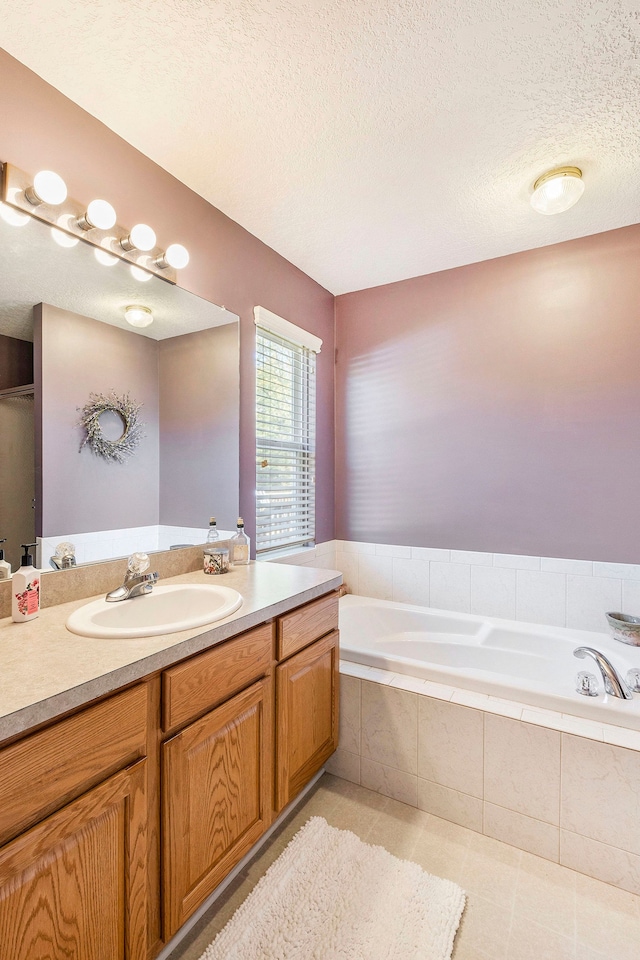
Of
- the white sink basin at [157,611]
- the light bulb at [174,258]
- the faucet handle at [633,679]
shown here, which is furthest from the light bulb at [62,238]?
the faucet handle at [633,679]

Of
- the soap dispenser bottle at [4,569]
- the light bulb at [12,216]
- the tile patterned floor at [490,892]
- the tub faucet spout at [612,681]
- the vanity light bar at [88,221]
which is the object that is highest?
the vanity light bar at [88,221]

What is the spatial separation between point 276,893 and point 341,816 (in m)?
0.41

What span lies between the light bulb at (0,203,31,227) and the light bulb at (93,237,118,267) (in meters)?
0.23

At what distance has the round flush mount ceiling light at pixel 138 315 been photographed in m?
1.70

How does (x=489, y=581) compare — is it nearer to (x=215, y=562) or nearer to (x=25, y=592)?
(x=215, y=562)

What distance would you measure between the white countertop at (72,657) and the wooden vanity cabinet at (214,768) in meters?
0.07

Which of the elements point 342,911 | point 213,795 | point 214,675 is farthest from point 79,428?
point 342,911

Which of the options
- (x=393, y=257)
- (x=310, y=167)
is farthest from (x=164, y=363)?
(x=393, y=257)

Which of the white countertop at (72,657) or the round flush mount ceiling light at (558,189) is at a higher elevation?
the round flush mount ceiling light at (558,189)

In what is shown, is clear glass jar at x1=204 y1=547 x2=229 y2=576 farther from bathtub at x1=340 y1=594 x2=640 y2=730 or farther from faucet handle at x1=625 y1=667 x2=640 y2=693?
faucet handle at x1=625 y1=667 x2=640 y2=693

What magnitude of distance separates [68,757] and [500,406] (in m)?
2.53

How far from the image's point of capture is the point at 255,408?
2418 millimetres

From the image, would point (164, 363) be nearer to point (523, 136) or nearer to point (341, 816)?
point (523, 136)

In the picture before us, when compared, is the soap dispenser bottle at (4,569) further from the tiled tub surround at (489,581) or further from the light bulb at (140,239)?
the tiled tub surround at (489,581)
